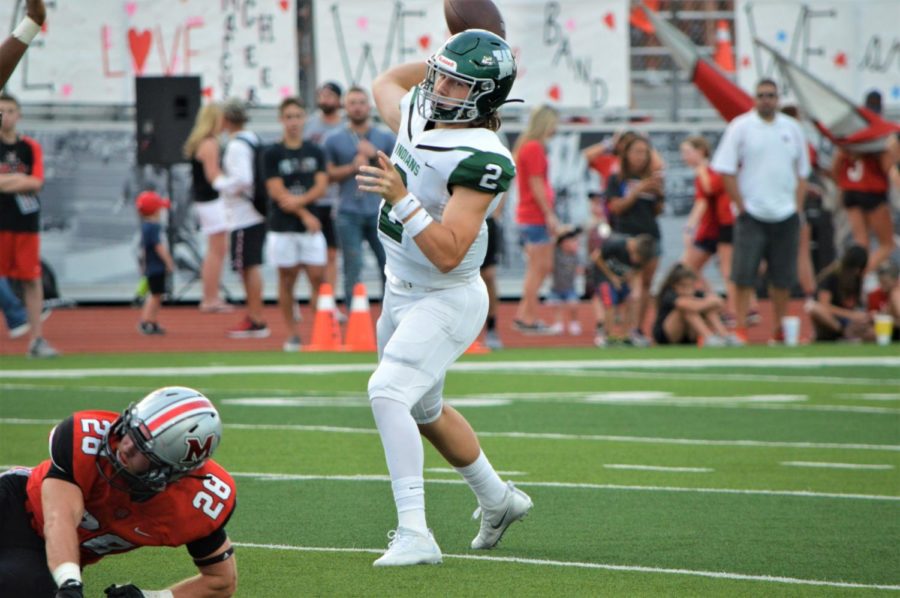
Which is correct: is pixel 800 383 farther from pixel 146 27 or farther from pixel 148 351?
pixel 146 27

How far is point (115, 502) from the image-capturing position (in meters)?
4.68

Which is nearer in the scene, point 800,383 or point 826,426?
point 826,426

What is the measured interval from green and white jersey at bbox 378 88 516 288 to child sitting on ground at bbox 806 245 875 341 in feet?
35.3

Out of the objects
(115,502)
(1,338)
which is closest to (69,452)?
(115,502)

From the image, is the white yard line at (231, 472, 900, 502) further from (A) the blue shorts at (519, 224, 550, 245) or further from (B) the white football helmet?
(A) the blue shorts at (519, 224, 550, 245)

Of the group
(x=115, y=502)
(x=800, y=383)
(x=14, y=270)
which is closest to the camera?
(x=115, y=502)

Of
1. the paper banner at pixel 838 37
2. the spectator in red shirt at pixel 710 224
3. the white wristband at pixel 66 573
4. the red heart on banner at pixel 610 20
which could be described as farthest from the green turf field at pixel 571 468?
the paper banner at pixel 838 37

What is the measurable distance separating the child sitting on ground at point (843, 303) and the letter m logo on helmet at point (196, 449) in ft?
40.5

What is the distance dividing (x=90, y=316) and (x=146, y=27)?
334cm

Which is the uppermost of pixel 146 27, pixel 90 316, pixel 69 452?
pixel 146 27

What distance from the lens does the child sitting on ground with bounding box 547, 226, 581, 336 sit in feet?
56.7

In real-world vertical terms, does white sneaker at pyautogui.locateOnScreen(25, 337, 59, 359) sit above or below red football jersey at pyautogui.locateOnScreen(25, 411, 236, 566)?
below

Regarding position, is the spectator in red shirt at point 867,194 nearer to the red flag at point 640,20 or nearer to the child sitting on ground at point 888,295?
the child sitting on ground at point 888,295

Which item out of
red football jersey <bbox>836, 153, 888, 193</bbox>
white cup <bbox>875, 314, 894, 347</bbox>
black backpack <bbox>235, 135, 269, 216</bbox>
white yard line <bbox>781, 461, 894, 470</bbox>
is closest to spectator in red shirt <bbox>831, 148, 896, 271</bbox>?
red football jersey <bbox>836, 153, 888, 193</bbox>
